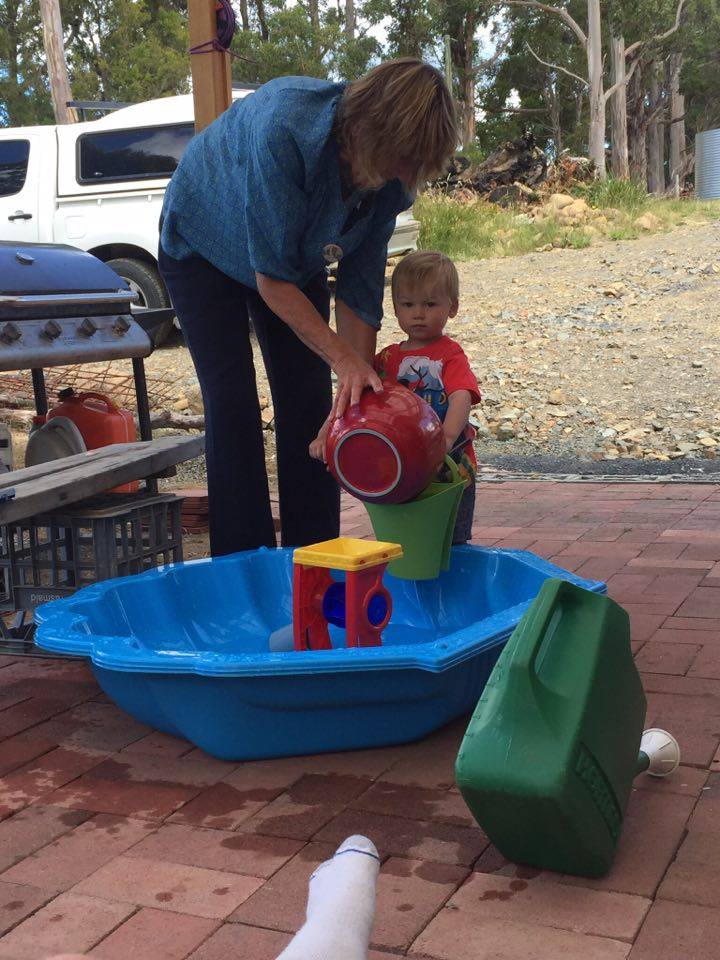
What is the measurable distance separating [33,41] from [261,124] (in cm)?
3142

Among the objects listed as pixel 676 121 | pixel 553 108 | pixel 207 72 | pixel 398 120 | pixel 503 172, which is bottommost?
pixel 398 120

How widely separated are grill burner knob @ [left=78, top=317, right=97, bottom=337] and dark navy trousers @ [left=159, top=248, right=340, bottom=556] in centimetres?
68

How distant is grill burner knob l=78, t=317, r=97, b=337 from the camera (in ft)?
12.2

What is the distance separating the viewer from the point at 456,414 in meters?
3.12

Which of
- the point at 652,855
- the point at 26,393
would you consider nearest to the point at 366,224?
the point at 652,855

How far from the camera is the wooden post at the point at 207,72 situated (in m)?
3.71

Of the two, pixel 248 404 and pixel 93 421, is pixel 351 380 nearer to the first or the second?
pixel 248 404

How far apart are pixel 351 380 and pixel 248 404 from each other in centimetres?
60

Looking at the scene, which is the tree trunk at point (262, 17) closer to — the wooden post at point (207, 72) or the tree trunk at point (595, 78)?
the tree trunk at point (595, 78)

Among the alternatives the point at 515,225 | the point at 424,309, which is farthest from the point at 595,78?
the point at 424,309

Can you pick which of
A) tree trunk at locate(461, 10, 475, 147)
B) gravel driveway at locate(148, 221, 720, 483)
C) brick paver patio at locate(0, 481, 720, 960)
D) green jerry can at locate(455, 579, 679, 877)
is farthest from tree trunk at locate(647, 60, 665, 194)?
green jerry can at locate(455, 579, 679, 877)

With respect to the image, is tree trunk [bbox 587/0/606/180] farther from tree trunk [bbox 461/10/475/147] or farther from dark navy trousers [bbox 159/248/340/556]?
dark navy trousers [bbox 159/248/340/556]

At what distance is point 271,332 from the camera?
319 centimetres

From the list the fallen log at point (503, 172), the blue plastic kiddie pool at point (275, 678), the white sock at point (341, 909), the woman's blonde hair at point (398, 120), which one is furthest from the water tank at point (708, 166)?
the white sock at point (341, 909)
